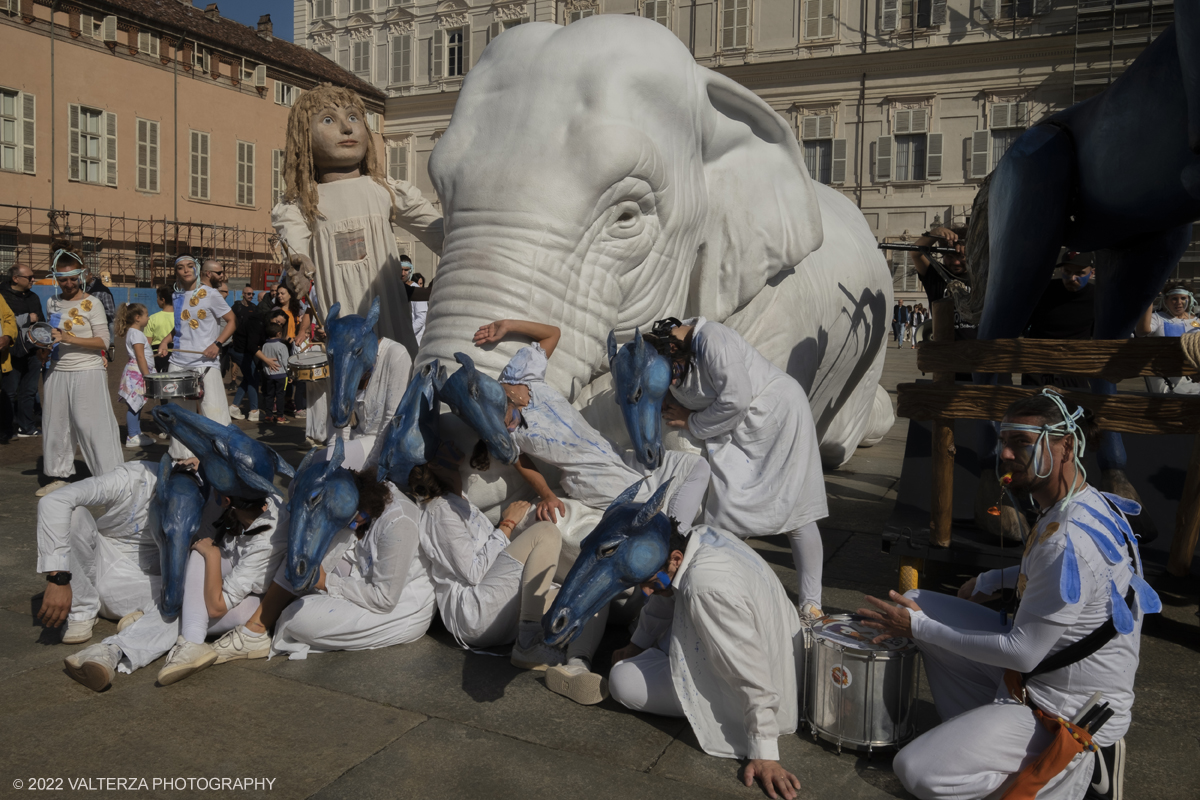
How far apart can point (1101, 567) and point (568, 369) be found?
2.25 metres

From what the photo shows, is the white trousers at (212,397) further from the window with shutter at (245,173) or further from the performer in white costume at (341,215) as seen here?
the window with shutter at (245,173)

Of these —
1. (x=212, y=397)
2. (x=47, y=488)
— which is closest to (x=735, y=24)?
(x=212, y=397)

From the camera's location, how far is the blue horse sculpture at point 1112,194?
3662mm

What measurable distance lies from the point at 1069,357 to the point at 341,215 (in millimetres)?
3965

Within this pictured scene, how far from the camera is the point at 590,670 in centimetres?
359

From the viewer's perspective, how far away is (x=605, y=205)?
416 cm

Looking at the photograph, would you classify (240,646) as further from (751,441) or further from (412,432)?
(751,441)

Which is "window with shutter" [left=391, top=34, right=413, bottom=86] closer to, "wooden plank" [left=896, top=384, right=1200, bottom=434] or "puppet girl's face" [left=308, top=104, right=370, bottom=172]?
"puppet girl's face" [left=308, top=104, right=370, bottom=172]

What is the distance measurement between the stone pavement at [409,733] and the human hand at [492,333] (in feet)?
4.02

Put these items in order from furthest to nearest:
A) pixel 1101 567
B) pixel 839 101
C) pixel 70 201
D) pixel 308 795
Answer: pixel 839 101, pixel 70 201, pixel 308 795, pixel 1101 567

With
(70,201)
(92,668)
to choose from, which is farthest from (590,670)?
(70,201)

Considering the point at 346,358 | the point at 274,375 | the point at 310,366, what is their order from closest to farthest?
the point at 346,358, the point at 310,366, the point at 274,375

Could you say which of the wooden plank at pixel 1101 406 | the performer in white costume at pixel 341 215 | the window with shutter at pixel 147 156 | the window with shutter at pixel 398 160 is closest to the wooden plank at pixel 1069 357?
the wooden plank at pixel 1101 406

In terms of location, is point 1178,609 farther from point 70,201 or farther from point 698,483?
point 70,201
